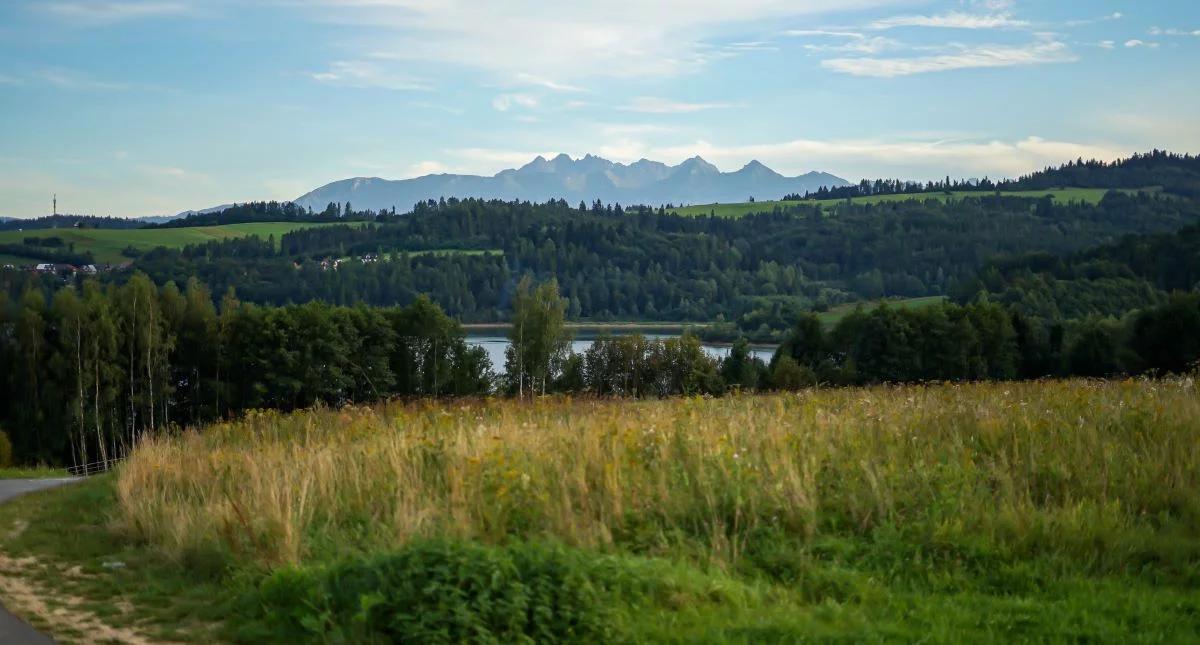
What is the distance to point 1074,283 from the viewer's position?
122 meters

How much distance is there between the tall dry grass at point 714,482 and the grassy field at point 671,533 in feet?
0.10

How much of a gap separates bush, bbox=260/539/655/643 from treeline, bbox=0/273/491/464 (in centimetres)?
5553

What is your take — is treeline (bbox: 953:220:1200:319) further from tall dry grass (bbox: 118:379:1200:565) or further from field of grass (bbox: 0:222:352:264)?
field of grass (bbox: 0:222:352:264)

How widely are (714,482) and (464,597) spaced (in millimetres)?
2933

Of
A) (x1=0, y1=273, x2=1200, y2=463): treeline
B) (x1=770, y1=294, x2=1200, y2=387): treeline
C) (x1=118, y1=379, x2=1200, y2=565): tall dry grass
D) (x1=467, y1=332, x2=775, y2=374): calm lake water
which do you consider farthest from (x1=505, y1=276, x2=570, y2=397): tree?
(x1=118, y1=379, x2=1200, y2=565): tall dry grass

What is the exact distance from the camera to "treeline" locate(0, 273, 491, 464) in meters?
→ 63.4

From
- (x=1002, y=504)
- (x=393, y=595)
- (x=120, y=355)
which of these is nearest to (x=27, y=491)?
(x=393, y=595)

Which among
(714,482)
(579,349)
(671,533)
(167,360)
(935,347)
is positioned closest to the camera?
(671,533)

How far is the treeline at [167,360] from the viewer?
63375 millimetres

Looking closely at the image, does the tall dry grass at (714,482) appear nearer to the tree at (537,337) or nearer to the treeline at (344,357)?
the treeline at (344,357)

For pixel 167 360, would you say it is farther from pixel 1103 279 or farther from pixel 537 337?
pixel 1103 279

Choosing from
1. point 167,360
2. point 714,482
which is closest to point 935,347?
point 167,360

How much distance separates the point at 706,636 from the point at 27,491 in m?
13.5

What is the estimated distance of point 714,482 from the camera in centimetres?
816
